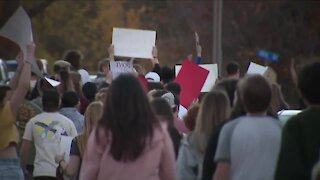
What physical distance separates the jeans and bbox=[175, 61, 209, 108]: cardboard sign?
3804 millimetres

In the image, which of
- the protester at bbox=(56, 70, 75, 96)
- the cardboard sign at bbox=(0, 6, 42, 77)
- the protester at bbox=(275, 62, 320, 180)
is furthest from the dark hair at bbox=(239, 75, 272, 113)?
the protester at bbox=(56, 70, 75, 96)

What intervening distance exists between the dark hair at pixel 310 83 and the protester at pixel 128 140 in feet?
3.51

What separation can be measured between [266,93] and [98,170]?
1.30 m

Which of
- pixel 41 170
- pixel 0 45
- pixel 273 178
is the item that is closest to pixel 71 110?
pixel 41 170

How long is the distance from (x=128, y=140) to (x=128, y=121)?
0.13 metres

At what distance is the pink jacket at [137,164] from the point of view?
28.4ft

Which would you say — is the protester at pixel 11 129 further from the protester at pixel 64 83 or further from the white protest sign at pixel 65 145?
the protester at pixel 64 83

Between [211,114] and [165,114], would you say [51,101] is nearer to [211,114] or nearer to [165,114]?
[165,114]

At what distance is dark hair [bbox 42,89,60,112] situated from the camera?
12742 millimetres

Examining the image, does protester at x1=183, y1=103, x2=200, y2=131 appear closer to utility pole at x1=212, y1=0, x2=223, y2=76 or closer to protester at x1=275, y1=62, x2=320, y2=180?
protester at x1=275, y1=62, x2=320, y2=180

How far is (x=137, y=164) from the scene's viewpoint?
28.4 feet

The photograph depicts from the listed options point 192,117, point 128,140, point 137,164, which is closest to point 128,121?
point 128,140

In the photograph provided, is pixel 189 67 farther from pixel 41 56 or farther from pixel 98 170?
pixel 41 56

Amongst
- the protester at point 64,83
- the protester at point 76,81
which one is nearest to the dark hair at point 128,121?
the protester at point 64,83
